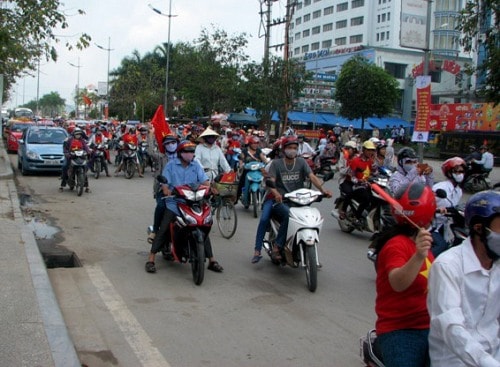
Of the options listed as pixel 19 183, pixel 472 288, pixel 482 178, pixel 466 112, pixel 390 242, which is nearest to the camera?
pixel 472 288

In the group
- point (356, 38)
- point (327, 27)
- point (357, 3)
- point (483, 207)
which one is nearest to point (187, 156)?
point (483, 207)

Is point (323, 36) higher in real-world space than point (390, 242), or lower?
higher

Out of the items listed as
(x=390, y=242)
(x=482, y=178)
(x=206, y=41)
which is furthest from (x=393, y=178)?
(x=206, y=41)

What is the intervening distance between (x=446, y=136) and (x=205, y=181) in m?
22.6

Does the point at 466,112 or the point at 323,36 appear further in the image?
the point at 323,36

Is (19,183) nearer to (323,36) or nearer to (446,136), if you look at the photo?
(446,136)

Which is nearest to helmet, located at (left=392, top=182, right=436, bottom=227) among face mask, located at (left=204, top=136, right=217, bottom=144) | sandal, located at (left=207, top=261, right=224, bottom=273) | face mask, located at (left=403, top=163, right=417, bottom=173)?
sandal, located at (left=207, top=261, right=224, bottom=273)

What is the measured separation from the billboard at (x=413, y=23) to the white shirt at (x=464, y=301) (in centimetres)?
1318

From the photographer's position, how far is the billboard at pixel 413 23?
14828mm

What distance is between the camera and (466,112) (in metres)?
35.4

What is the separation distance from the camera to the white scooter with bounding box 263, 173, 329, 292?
20.5ft

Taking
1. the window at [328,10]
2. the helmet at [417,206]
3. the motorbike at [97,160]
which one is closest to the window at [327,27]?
the window at [328,10]

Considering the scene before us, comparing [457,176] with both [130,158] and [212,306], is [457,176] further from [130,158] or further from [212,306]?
[130,158]

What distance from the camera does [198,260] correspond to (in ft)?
21.0
